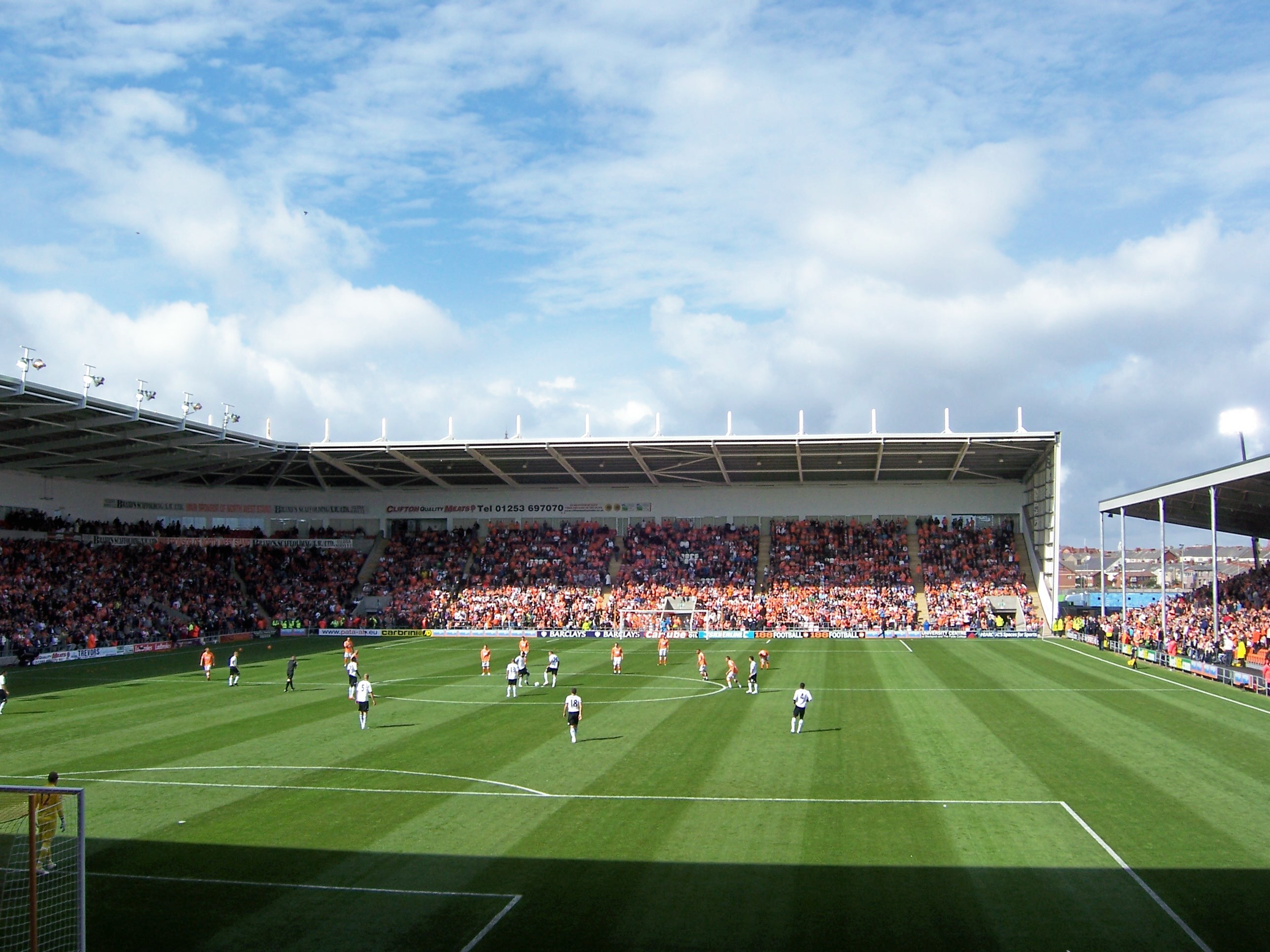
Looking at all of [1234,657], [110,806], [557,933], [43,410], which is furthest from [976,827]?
[43,410]

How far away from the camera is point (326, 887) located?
14.1 meters

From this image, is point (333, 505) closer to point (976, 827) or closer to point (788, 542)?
point (788, 542)

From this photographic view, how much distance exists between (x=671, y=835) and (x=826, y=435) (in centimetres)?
4316

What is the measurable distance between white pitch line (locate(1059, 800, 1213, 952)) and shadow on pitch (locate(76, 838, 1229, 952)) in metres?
0.10

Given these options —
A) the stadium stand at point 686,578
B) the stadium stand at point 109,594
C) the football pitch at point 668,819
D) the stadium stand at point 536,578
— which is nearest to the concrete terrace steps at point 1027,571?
the stadium stand at point 686,578

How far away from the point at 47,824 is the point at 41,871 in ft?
2.12

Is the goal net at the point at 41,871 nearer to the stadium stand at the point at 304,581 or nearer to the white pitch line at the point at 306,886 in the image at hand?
the white pitch line at the point at 306,886

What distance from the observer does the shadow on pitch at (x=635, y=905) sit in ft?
40.1

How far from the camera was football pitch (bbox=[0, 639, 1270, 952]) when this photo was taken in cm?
1273

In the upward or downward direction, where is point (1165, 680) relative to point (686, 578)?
downward

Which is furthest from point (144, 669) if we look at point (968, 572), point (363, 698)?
point (968, 572)

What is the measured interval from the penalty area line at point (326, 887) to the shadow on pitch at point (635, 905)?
71 mm

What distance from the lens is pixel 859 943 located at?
39.6 ft

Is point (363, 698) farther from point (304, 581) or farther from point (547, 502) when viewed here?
point (547, 502)
